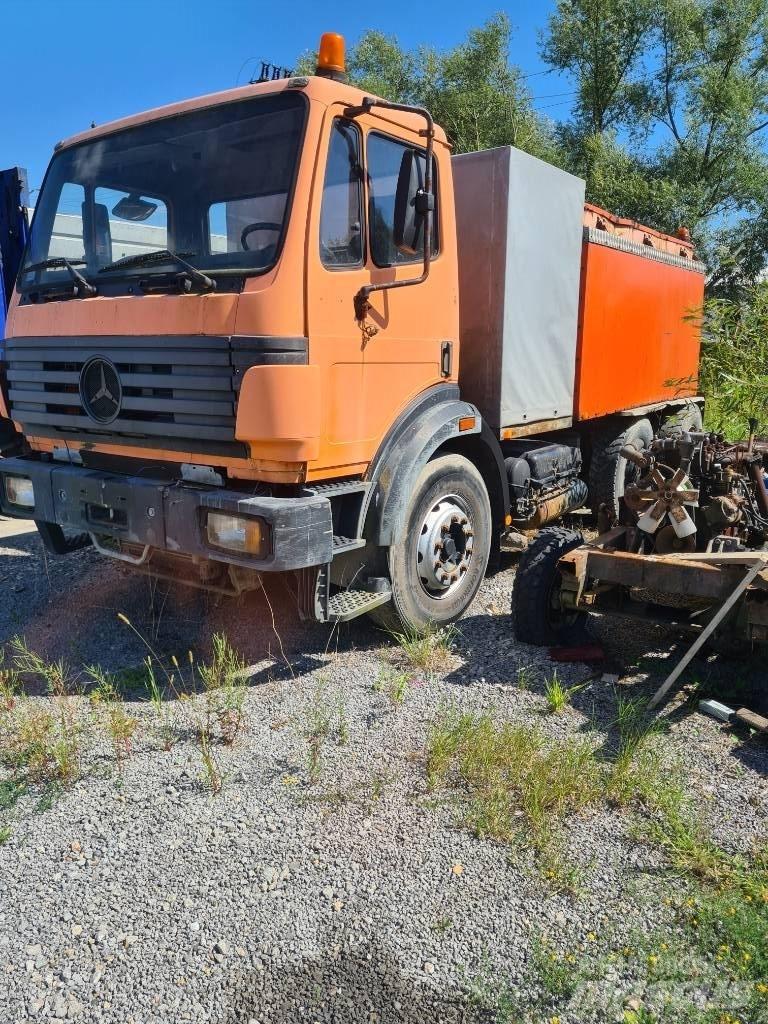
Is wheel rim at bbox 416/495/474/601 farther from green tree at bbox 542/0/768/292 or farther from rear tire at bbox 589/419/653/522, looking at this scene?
green tree at bbox 542/0/768/292

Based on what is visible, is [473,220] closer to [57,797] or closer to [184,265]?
[184,265]

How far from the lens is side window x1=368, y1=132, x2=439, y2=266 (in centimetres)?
421

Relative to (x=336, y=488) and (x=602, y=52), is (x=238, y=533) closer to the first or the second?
(x=336, y=488)

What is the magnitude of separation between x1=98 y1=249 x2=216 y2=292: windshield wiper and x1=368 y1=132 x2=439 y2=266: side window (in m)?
0.92

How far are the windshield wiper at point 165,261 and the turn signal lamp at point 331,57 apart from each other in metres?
1.19

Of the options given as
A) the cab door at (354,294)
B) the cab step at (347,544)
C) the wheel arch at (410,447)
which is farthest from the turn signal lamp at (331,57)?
the cab step at (347,544)

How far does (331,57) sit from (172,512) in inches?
97.4

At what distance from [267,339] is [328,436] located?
2.02 feet

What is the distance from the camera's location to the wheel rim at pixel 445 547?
16.0ft

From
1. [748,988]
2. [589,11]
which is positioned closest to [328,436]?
[748,988]

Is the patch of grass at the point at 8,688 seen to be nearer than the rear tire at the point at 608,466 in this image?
Yes

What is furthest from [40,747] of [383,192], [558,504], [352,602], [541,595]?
[558,504]

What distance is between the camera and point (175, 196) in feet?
14.0

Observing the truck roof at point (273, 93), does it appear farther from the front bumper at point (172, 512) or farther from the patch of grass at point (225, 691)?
the patch of grass at point (225, 691)
